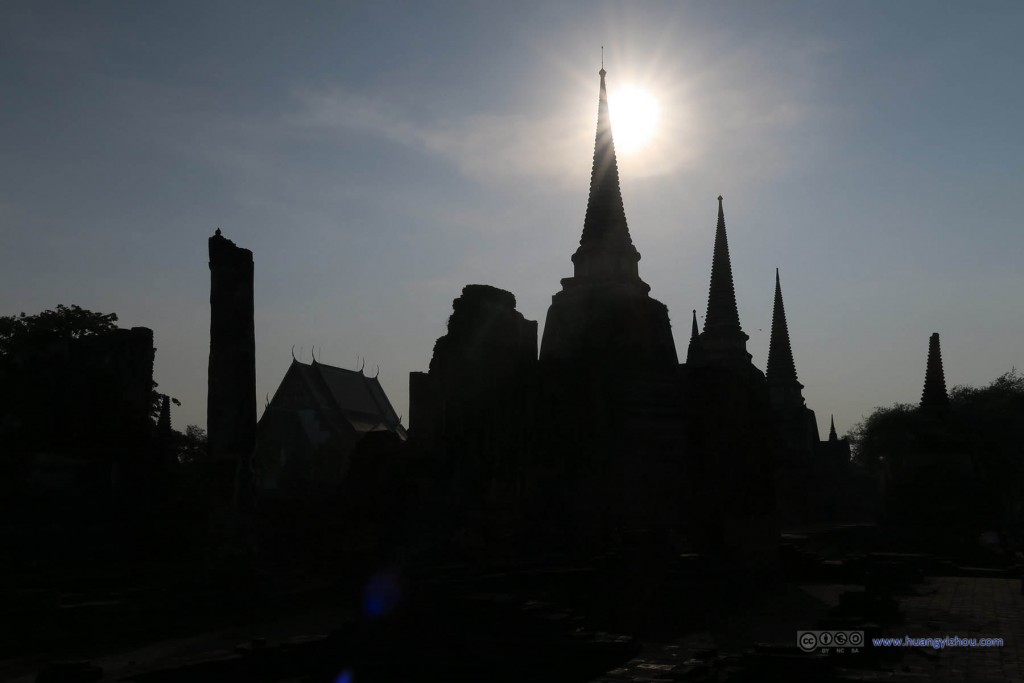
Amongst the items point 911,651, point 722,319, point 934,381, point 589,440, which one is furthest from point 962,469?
point 911,651

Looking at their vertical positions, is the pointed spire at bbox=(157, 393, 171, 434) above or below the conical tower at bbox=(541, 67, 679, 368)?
below

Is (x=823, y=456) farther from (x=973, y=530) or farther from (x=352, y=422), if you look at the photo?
(x=352, y=422)

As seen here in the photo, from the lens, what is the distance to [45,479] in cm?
1838

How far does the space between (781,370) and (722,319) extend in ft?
29.3

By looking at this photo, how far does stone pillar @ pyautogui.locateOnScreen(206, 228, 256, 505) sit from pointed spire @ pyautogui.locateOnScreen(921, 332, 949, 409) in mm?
23977

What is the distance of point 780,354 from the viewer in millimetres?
47094

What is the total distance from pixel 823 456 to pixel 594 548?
97.6 feet

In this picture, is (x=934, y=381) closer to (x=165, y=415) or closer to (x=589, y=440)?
(x=589, y=440)

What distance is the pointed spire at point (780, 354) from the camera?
46594 millimetres

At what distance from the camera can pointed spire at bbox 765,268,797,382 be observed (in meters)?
46.6

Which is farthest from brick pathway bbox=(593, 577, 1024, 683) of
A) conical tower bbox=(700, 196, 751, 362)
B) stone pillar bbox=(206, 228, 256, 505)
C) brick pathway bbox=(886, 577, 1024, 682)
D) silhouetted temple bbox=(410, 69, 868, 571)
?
conical tower bbox=(700, 196, 751, 362)

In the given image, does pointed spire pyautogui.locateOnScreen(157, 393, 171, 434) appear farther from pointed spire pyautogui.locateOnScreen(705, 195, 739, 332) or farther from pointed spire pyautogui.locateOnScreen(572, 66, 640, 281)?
pointed spire pyautogui.locateOnScreen(705, 195, 739, 332)

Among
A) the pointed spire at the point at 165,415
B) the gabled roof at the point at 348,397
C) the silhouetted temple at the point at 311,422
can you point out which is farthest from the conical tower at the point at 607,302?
the gabled roof at the point at 348,397

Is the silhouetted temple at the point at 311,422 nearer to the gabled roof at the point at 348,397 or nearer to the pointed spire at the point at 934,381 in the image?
the gabled roof at the point at 348,397
